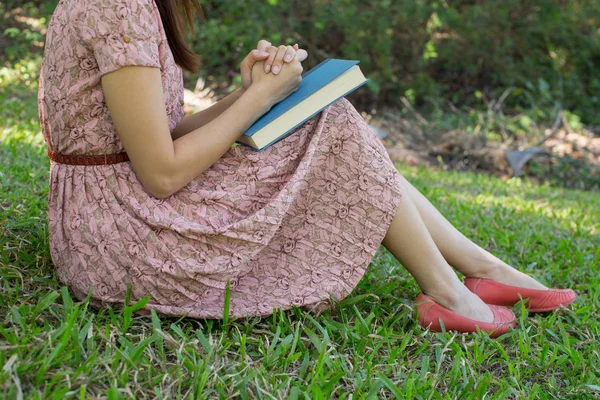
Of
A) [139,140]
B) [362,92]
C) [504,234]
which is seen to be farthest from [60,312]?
[362,92]

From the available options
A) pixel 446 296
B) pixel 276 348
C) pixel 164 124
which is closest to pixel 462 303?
pixel 446 296

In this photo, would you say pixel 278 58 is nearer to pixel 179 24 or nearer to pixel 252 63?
pixel 252 63

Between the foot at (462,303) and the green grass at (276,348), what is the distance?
7 cm

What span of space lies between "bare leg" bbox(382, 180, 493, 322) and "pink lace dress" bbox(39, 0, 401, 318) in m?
0.06

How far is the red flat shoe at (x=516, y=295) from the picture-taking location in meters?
2.17

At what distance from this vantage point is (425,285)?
6.44 ft

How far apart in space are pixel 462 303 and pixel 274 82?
34.0 inches

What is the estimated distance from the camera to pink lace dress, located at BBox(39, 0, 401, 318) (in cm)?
157

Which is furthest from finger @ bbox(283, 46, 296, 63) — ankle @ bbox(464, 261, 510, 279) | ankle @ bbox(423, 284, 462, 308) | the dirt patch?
the dirt patch

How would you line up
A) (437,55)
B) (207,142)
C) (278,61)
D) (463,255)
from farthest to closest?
(437,55), (463,255), (278,61), (207,142)

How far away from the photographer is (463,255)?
2.15 metres

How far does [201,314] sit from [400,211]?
1.98ft

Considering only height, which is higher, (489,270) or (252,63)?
(252,63)

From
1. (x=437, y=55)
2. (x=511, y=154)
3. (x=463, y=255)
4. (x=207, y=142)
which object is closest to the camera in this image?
(x=207, y=142)
